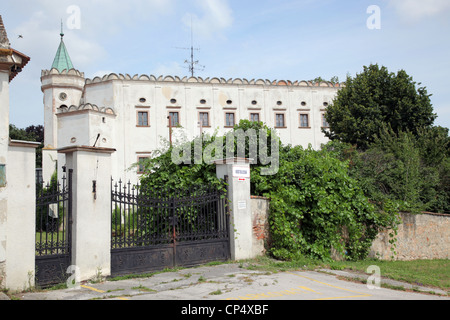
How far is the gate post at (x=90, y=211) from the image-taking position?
781 cm

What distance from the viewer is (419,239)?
52.9 feet

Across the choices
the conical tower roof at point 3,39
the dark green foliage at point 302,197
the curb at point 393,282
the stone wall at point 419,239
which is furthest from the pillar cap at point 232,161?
the stone wall at point 419,239

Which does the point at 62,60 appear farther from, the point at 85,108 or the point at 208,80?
the point at 208,80

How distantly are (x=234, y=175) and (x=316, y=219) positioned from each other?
9.34 feet

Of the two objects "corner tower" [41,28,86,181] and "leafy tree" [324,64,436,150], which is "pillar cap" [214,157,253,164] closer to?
"leafy tree" [324,64,436,150]

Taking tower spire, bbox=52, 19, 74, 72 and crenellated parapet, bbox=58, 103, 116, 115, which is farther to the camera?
tower spire, bbox=52, 19, 74, 72

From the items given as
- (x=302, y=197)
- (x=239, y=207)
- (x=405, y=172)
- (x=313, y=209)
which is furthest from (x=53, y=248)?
(x=405, y=172)

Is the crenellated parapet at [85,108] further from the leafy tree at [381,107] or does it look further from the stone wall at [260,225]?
the stone wall at [260,225]

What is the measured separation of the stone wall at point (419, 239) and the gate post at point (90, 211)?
978 cm

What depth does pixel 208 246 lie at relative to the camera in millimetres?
9969

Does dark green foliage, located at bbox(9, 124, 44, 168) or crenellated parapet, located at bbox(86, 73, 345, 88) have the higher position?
crenellated parapet, located at bbox(86, 73, 345, 88)

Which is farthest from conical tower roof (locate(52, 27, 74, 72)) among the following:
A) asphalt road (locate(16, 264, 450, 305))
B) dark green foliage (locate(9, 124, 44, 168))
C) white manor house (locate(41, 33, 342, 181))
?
asphalt road (locate(16, 264, 450, 305))

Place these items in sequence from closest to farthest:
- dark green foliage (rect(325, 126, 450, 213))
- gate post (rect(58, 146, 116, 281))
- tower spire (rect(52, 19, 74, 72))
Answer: gate post (rect(58, 146, 116, 281)) < dark green foliage (rect(325, 126, 450, 213)) < tower spire (rect(52, 19, 74, 72))

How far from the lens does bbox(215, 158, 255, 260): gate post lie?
10.4 m
